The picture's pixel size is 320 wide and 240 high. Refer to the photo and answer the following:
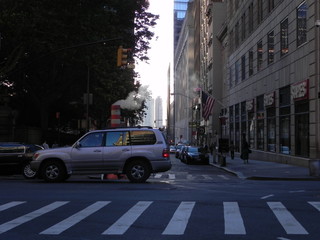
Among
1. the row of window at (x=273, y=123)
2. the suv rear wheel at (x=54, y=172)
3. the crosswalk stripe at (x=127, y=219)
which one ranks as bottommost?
the crosswalk stripe at (x=127, y=219)

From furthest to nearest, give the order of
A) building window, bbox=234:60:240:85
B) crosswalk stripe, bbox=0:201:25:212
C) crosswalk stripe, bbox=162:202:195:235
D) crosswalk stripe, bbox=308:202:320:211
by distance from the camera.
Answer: building window, bbox=234:60:240:85 < crosswalk stripe, bbox=0:201:25:212 < crosswalk stripe, bbox=308:202:320:211 < crosswalk stripe, bbox=162:202:195:235

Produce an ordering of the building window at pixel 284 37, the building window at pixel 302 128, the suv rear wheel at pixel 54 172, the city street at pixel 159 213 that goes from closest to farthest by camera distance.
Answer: the city street at pixel 159 213 → the suv rear wheel at pixel 54 172 → the building window at pixel 302 128 → the building window at pixel 284 37

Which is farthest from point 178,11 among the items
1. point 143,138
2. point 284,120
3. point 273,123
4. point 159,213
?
point 159,213

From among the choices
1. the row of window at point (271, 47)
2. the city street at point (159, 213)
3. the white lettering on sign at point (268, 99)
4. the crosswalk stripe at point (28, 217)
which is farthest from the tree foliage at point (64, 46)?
the crosswalk stripe at point (28, 217)

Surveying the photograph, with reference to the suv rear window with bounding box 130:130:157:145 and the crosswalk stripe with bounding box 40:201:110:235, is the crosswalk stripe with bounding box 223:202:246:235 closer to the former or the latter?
the crosswalk stripe with bounding box 40:201:110:235

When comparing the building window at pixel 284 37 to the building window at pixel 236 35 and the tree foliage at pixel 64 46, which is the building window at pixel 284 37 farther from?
the building window at pixel 236 35

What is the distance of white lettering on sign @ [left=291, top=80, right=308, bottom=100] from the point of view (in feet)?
79.6

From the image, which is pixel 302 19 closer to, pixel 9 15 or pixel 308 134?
pixel 308 134

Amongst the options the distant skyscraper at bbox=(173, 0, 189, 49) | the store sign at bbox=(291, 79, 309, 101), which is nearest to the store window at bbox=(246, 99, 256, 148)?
the store sign at bbox=(291, 79, 309, 101)

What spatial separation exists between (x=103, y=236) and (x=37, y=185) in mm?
Result: 8790

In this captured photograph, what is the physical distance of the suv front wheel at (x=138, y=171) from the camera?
15.9m

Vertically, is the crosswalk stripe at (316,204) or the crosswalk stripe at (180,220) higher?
the crosswalk stripe at (316,204)

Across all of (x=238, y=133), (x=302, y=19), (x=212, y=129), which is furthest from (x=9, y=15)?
(x=212, y=129)

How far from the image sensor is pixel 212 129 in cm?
6744
